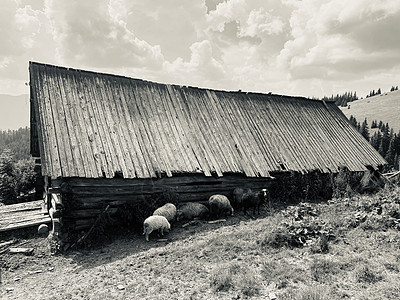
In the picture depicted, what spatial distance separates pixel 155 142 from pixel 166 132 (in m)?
1.00

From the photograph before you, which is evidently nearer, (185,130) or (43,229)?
(43,229)

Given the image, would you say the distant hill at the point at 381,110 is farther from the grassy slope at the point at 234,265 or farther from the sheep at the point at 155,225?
the sheep at the point at 155,225

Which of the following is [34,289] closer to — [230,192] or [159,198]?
[159,198]

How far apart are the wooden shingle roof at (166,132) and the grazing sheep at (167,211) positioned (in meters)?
1.24

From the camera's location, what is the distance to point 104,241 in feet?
31.6

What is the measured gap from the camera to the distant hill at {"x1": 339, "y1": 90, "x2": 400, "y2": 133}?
89250 mm

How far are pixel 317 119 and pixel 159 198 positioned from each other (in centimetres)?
1322

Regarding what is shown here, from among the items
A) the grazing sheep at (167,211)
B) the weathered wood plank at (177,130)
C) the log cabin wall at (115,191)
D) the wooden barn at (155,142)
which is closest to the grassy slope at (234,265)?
the grazing sheep at (167,211)

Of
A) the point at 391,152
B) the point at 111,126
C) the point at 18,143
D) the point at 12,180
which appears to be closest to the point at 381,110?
the point at 391,152

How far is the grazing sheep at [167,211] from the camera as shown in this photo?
10133mm

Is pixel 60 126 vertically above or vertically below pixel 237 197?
above

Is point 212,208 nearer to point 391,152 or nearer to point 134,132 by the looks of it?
point 134,132

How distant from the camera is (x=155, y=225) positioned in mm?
9320

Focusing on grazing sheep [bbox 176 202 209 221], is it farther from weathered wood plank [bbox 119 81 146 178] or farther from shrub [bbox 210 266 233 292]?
shrub [bbox 210 266 233 292]
